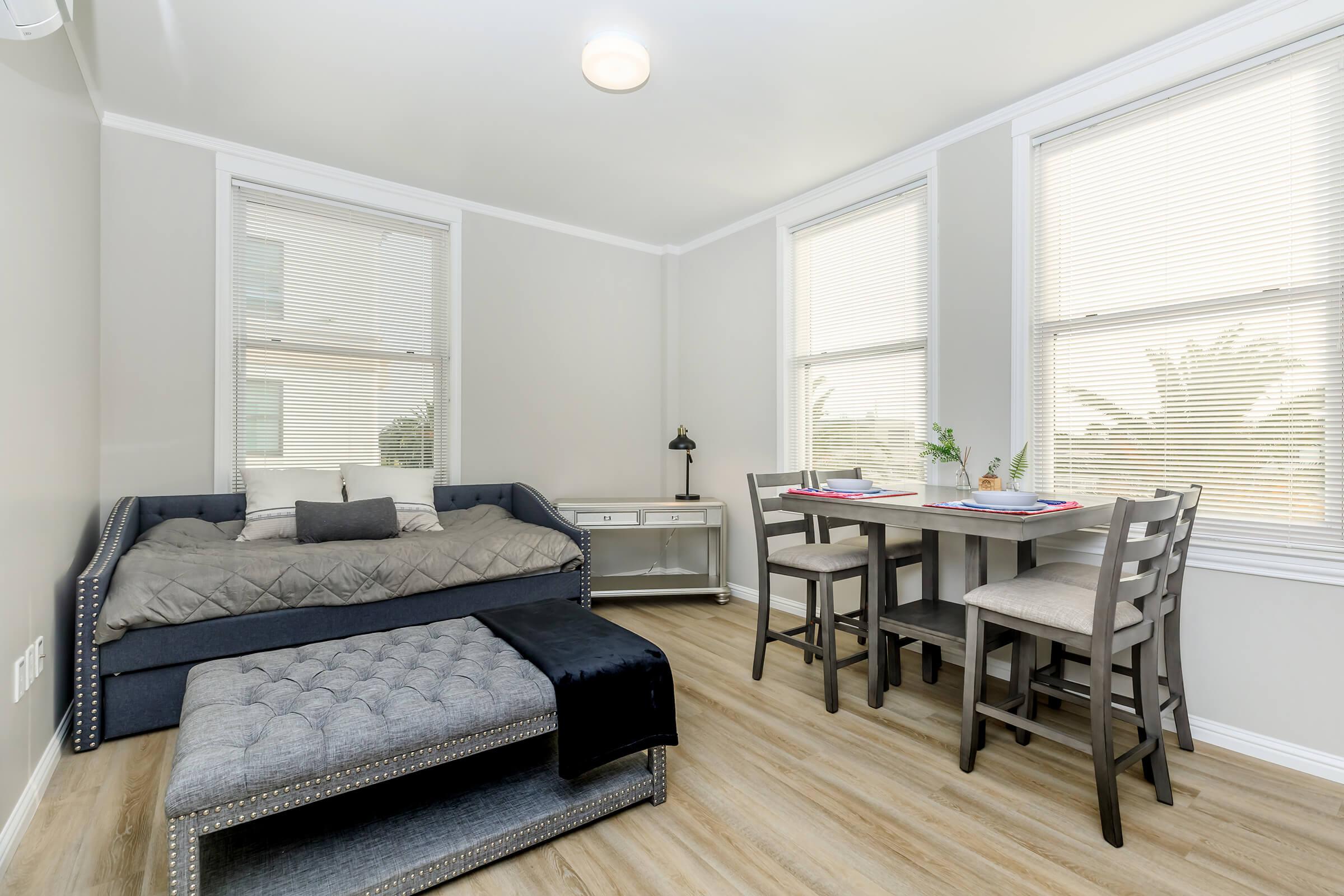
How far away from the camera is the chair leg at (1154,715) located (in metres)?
1.96

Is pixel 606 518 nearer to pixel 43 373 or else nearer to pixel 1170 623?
pixel 43 373

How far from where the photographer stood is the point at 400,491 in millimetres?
3650

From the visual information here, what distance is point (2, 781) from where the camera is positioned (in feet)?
5.60

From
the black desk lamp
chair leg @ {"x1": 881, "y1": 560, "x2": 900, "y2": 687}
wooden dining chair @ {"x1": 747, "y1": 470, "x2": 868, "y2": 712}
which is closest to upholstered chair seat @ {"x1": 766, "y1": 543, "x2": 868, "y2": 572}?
wooden dining chair @ {"x1": 747, "y1": 470, "x2": 868, "y2": 712}

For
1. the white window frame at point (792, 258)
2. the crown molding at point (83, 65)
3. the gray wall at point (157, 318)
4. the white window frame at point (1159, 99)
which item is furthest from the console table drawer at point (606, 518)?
the crown molding at point (83, 65)

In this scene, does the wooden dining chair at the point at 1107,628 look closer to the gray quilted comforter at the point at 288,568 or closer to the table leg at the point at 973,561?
the table leg at the point at 973,561

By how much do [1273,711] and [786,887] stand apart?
1928mm

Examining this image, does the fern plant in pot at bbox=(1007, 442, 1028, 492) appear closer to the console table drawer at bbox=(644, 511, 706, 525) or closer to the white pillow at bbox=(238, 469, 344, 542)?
the console table drawer at bbox=(644, 511, 706, 525)

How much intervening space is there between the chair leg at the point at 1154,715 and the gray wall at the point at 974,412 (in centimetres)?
62

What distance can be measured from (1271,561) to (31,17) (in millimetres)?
3714

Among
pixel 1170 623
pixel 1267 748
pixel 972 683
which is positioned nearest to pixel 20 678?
pixel 972 683

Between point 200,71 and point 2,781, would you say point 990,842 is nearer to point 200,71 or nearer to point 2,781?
point 2,781

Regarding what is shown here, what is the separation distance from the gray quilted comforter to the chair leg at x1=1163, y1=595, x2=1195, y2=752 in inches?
102

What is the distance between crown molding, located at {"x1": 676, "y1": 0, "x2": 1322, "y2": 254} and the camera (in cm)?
229
